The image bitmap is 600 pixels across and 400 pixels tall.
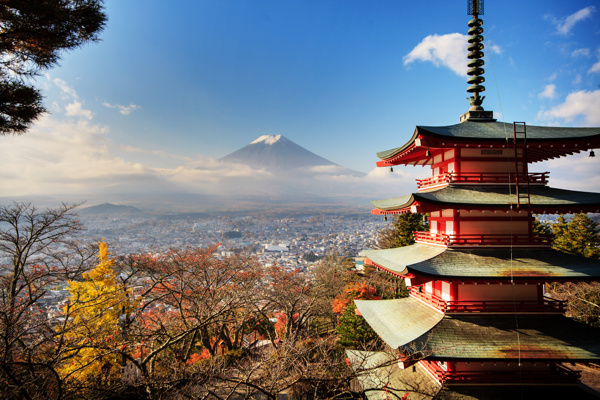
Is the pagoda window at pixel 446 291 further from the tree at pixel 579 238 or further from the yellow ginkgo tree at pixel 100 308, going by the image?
the tree at pixel 579 238

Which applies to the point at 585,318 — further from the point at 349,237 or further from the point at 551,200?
the point at 349,237

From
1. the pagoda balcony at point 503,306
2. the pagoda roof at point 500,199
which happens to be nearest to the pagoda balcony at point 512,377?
the pagoda balcony at point 503,306

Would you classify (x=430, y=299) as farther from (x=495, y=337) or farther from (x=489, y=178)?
(x=489, y=178)

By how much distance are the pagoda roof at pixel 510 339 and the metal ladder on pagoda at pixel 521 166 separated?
8.59ft

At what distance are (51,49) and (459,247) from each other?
30.2ft

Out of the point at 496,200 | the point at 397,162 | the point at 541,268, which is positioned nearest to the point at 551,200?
the point at 496,200

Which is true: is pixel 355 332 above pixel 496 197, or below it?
below

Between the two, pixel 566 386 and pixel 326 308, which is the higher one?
pixel 566 386

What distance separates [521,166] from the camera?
719cm

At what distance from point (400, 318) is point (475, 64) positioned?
692 centimetres

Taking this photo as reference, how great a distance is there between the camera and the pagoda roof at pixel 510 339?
5.65 meters

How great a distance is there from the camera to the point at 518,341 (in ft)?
19.5

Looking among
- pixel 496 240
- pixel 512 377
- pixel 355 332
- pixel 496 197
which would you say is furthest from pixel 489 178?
pixel 355 332

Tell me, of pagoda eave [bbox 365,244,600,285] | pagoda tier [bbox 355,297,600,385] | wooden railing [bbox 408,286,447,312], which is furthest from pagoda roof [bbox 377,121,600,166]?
pagoda tier [bbox 355,297,600,385]
